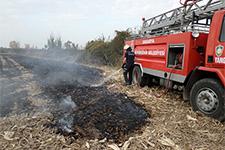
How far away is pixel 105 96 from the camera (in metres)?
7.71

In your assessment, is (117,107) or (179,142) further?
(117,107)

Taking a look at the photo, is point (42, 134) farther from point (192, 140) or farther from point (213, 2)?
point (213, 2)

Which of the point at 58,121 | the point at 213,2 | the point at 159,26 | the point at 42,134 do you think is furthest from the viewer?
the point at 159,26

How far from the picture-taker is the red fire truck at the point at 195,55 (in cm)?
557

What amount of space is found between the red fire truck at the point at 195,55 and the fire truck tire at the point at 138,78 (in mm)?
604

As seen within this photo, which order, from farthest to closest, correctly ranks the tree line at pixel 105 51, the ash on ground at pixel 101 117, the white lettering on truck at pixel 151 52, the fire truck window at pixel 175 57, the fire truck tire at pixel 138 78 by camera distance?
the tree line at pixel 105 51, the fire truck tire at pixel 138 78, the white lettering on truck at pixel 151 52, the fire truck window at pixel 175 57, the ash on ground at pixel 101 117

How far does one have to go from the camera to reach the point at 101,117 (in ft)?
→ 19.2

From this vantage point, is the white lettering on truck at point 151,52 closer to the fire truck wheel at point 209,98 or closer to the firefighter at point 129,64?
the firefighter at point 129,64

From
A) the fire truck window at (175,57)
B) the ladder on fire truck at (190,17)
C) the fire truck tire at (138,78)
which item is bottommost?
the fire truck tire at (138,78)

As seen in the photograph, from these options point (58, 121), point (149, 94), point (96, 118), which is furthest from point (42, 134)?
point (149, 94)

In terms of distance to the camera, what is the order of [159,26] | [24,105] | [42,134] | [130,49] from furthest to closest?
1. [130,49]
2. [159,26]
3. [24,105]
4. [42,134]

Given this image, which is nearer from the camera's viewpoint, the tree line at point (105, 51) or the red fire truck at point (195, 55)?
the red fire truck at point (195, 55)

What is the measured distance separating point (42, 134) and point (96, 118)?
126cm

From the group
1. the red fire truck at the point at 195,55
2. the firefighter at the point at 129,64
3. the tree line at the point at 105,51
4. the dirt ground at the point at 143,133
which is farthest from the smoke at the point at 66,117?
the tree line at the point at 105,51
